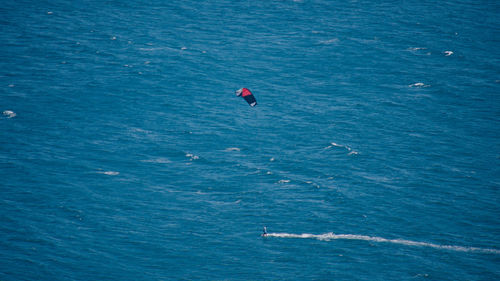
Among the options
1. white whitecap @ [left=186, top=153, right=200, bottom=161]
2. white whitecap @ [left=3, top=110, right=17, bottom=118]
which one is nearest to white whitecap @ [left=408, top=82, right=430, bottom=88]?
white whitecap @ [left=186, top=153, right=200, bottom=161]

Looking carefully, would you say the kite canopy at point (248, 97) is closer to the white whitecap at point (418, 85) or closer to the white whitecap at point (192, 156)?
the white whitecap at point (192, 156)

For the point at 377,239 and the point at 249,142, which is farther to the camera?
the point at 249,142

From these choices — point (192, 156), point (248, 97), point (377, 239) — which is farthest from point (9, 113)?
point (377, 239)

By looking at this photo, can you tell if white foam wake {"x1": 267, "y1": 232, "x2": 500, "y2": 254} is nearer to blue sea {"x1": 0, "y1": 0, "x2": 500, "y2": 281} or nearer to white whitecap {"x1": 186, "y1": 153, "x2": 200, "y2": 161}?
blue sea {"x1": 0, "y1": 0, "x2": 500, "y2": 281}

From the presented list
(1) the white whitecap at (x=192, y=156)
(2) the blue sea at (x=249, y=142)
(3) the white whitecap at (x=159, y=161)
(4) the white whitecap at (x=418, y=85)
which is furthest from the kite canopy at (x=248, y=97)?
(4) the white whitecap at (x=418, y=85)

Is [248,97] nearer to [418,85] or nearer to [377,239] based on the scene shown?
[418,85]

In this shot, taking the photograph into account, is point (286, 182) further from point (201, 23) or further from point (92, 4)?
point (92, 4)

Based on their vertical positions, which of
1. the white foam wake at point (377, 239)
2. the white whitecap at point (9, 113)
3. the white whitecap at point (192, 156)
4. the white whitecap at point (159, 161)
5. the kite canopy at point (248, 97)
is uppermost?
the kite canopy at point (248, 97)

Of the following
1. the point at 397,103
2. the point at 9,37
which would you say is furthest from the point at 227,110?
the point at 9,37
